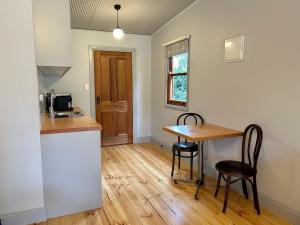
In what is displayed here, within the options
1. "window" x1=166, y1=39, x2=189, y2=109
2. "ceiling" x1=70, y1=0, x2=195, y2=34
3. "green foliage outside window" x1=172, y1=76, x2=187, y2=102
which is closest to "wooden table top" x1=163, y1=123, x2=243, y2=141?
"window" x1=166, y1=39, x2=189, y2=109

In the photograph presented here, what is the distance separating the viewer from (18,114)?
196cm

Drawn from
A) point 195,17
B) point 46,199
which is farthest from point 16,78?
point 195,17

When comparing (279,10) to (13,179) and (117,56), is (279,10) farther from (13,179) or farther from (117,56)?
(117,56)

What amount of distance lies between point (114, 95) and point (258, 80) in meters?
3.11

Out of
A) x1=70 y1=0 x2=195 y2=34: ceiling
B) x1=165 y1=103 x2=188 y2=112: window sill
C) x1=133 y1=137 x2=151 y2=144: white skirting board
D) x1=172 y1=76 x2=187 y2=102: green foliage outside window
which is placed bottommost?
x1=133 y1=137 x2=151 y2=144: white skirting board

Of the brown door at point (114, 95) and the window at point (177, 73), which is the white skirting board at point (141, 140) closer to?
the brown door at point (114, 95)

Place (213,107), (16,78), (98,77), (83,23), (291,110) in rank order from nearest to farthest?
1. (16,78)
2. (291,110)
3. (213,107)
4. (83,23)
5. (98,77)

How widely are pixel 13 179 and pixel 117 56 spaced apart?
3307 mm

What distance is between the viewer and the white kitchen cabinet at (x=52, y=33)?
2.30m

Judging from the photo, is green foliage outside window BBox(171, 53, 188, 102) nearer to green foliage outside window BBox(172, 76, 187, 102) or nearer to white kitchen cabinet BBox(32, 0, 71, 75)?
green foliage outside window BBox(172, 76, 187, 102)

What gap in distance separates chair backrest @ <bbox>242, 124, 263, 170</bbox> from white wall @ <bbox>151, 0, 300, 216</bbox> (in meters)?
0.08

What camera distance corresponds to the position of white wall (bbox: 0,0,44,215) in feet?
6.15

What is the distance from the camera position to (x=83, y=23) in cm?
407

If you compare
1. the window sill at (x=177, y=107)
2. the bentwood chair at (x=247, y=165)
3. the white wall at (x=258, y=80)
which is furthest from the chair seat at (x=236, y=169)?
the window sill at (x=177, y=107)
